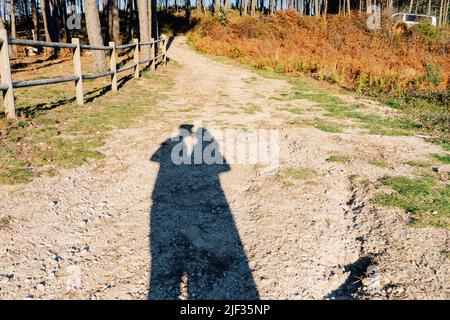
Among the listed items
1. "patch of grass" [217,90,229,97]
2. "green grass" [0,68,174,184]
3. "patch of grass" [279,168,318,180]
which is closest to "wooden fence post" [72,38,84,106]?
"green grass" [0,68,174,184]

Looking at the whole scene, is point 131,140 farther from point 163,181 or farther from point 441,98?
point 441,98

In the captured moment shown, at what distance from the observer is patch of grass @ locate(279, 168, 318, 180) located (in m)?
4.96

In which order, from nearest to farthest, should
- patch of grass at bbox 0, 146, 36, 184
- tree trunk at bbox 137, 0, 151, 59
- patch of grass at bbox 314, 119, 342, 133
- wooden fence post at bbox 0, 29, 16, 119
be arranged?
patch of grass at bbox 0, 146, 36, 184 → wooden fence post at bbox 0, 29, 16, 119 → patch of grass at bbox 314, 119, 342, 133 → tree trunk at bbox 137, 0, 151, 59

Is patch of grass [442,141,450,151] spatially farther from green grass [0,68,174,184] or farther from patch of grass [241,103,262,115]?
green grass [0,68,174,184]

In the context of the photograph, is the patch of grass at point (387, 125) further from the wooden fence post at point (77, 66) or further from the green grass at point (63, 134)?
the wooden fence post at point (77, 66)

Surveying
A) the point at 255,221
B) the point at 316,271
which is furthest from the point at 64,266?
the point at 316,271

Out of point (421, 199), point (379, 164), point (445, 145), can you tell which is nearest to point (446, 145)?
point (445, 145)

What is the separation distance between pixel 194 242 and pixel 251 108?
6.59m

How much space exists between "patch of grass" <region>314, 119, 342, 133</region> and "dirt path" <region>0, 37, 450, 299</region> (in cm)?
148

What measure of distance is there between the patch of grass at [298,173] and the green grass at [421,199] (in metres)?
0.91

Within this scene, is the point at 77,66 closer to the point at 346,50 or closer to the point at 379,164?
the point at 379,164

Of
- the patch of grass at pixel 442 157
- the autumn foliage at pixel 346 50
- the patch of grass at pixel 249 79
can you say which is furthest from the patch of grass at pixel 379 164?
the patch of grass at pixel 249 79

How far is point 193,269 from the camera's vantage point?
9.89 feet
